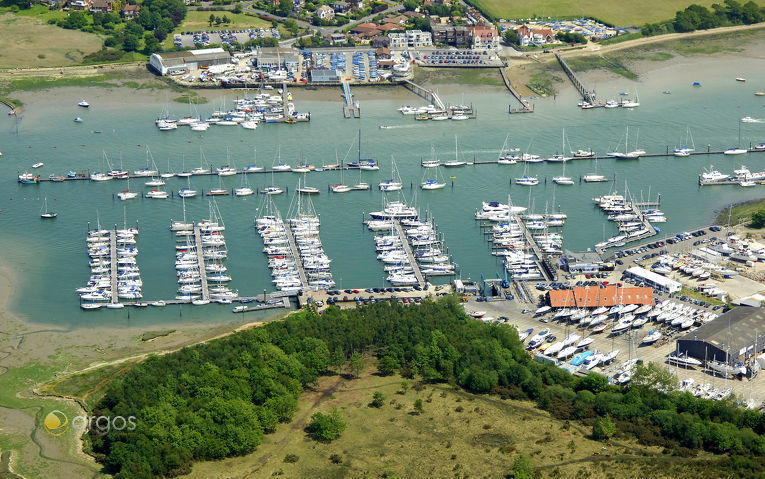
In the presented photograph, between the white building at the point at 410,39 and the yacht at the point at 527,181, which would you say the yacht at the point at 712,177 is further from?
the white building at the point at 410,39

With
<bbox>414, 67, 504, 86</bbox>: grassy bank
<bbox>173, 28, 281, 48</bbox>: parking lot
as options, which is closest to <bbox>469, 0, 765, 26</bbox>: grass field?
<bbox>414, 67, 504, 86</bbox>: grassy bank

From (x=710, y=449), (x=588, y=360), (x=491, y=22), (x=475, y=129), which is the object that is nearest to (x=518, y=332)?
(x=588, y=360)

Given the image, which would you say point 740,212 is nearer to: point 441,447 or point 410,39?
point 441,447

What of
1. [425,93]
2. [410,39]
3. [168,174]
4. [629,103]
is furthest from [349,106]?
[629,103]

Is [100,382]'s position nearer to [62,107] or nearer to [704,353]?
[704,353]

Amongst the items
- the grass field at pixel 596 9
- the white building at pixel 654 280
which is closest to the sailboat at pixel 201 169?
the white building at pixel 654 280

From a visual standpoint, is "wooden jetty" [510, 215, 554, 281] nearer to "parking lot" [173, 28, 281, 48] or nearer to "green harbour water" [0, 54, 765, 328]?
"green harbour water" [0, 54, 765, 328]
